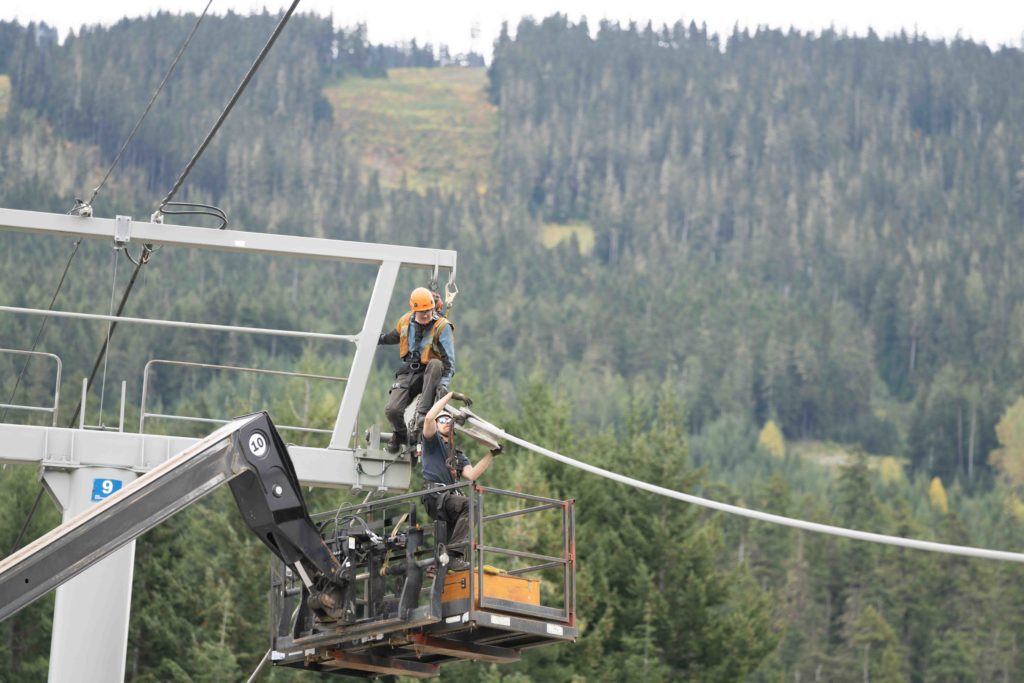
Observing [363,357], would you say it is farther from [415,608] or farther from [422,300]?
[415,608]

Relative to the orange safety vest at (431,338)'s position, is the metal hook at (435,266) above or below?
above

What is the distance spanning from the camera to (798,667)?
103000mm

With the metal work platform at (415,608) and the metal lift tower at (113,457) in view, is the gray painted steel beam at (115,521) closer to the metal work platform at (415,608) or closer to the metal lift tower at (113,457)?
the metal work platform at (415,608)

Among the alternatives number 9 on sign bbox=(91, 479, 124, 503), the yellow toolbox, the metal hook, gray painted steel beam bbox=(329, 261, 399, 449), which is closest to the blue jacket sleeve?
gray painted steel beam bbox=(329, 261, 399, 449)

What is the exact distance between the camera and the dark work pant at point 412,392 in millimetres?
17234

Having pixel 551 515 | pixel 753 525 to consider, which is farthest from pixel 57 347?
pixel 551 515

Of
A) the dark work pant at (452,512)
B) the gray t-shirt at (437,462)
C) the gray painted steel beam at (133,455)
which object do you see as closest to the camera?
the dark work pant at (452,512)

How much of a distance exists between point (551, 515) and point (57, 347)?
9715 cm

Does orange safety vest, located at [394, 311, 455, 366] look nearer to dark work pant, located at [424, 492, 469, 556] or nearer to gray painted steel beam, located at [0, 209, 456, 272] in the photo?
gray painted steel beam, located at [0, 209, 456, 272]

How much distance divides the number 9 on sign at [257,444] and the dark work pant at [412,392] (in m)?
3.73

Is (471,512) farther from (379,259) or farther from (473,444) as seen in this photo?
(473,444)

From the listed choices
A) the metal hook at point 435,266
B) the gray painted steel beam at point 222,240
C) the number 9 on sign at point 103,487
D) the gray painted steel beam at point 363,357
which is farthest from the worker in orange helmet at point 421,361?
the number 9 on sign at point 103,487

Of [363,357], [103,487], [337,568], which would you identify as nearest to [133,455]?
[103,487]

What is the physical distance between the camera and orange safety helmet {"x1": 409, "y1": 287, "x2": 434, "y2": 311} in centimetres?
1689
